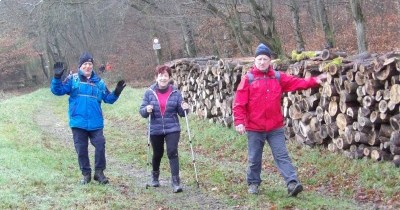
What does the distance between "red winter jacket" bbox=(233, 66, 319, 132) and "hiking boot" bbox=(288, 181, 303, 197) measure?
800 mm

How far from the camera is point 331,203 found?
7242 millimetres

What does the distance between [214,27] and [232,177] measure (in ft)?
76.0

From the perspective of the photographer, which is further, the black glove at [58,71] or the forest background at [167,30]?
the forest background at [167,30]

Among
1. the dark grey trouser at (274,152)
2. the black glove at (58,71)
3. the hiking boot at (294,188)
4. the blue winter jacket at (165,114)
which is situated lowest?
the hiking boot at (294,188)

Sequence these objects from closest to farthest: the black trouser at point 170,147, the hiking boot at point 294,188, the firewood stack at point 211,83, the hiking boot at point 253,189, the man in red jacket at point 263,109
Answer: the hiking boot at point 294,188 → the man in red jacket at point 263,109 → the hiking boot at point 253,189 → the black trouser at point 170,147 → the firewood stack at point 211,83

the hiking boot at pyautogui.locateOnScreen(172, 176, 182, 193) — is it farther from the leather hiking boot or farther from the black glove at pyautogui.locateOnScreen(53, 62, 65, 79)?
the black glove at pyautogui.locateOnScreen(53, 62, 65, 79)

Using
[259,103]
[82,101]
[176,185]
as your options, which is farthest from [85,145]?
[259,103]

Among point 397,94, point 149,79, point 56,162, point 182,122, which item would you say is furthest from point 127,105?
point 149,79

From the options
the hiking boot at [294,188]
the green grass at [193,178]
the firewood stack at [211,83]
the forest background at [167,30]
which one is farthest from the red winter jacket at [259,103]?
the forest background at [167,30]

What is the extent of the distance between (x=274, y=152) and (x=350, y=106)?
7.64 ft

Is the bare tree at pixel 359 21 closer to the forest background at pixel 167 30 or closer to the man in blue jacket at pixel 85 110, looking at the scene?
the forest background at pixel 167 30

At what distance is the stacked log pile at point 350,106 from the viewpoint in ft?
27.3

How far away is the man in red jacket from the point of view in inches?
294

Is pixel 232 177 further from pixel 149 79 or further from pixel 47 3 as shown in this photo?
pixel 149 79
